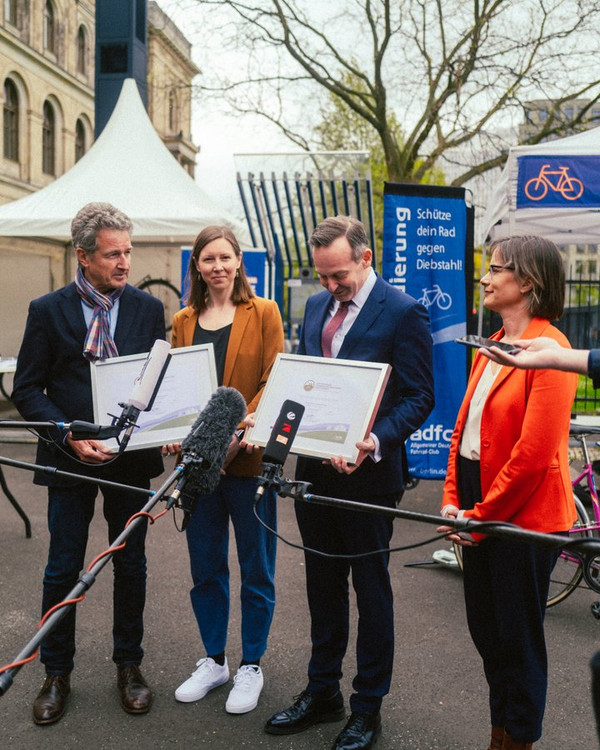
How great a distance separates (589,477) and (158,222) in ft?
21.4

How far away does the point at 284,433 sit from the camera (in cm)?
192

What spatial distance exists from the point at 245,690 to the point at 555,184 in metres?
4.67

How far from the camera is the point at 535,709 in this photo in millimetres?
2387

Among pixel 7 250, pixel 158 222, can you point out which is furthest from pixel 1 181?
pixel 158 222

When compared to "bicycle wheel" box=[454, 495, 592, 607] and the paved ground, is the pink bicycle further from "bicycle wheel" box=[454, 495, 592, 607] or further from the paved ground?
the paved ground

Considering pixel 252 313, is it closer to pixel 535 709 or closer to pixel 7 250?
pixel 535 709

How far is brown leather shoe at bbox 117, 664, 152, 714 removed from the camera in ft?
10.1

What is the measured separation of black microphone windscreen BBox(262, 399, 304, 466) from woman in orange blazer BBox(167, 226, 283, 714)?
1106 millimetres

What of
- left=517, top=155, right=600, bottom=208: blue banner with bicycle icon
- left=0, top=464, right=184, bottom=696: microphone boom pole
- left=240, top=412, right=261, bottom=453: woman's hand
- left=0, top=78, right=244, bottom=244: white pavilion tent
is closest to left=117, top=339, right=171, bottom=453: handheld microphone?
left=0, top=464, right=184, bottom=696: microphone boom pole

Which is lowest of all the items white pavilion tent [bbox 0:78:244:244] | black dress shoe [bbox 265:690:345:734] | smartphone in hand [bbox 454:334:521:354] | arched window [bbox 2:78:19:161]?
black dress shoe [bbox 265:690:345:734]

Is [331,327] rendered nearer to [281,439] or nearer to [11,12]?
[281,439]

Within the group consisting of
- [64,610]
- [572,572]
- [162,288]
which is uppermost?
[162,288]

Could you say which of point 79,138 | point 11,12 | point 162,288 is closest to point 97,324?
point 162,288

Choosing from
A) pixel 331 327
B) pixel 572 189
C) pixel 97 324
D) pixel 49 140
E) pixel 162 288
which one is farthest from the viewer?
pixel 49 140
